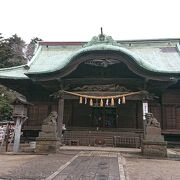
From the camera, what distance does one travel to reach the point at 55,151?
1145 cm

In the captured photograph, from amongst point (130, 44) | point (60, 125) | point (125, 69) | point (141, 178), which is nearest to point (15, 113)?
point (60, 125)

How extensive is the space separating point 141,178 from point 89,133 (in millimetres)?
9658

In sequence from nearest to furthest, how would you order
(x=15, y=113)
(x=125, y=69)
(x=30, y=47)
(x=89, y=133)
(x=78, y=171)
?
(x=78, y=171) → (x=15, y=113) → (x=125, y=69) → (x=89, y=133) → (x=30, y=47)

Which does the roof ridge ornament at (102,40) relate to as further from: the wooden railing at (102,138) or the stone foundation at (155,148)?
the stone foundation at (155,148)

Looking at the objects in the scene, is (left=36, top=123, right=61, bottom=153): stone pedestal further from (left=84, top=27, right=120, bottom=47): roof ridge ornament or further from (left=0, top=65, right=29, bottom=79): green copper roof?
(left=84, top=27, right=120, bottom=47): roof ridge ornament

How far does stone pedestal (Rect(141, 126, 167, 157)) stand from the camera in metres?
10.9

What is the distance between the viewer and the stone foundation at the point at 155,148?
10883 millimetres

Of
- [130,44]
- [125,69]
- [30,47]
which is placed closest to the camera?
[125,69]

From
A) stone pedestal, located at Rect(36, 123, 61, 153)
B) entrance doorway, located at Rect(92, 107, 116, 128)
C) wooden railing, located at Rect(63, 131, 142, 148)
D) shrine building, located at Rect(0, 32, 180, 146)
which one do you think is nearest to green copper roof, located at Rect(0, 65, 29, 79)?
shrine building, located at Rect(0, 32, 180, 146)

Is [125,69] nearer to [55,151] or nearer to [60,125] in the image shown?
[60,125]

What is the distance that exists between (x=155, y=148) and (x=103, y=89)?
492cm

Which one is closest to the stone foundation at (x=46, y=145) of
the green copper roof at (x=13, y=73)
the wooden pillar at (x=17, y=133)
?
the wooden pillar at (x=17, y=133)

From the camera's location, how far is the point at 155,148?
10977mm

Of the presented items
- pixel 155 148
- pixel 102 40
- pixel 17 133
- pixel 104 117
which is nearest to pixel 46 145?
pixel 17 133
